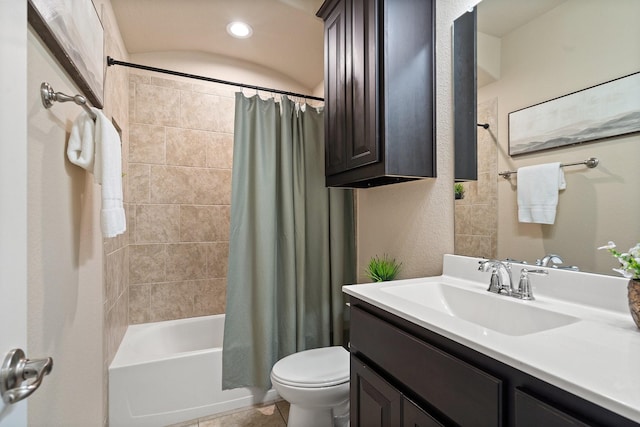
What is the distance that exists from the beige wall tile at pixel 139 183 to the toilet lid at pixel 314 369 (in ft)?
5.52

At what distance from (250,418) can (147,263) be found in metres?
1.39

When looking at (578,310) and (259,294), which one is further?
(259,294)

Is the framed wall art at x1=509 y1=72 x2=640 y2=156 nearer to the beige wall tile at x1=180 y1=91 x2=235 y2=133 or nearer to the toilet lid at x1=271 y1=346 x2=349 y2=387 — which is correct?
the toilet lid at x1=271 y1=346 x2=349 y2=387

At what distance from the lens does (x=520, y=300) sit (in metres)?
0.98

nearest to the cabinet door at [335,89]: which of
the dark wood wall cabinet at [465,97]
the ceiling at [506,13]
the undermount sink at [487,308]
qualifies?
the dark wood wall cabinet at [465,97]

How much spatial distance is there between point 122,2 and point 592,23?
7.64ft

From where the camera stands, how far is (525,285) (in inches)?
39.7

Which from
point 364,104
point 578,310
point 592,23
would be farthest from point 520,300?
point 364,104

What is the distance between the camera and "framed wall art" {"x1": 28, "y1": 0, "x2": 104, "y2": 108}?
2.69 ft

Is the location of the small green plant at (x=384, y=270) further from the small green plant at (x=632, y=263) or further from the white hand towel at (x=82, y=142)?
the white hand towel at (x=82, y=142)

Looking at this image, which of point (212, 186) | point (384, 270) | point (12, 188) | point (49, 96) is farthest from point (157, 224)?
point (12, 188)

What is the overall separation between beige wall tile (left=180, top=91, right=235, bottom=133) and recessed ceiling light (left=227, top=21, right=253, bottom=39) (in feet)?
1.84

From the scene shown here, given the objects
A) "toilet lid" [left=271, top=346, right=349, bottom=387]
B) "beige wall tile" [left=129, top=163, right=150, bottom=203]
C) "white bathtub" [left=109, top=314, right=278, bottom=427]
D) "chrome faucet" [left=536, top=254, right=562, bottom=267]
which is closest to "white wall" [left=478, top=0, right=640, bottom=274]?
"chrome faucet" [left=536, top=254, right=562, bottom=267]

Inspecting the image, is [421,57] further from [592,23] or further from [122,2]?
[122,2]
